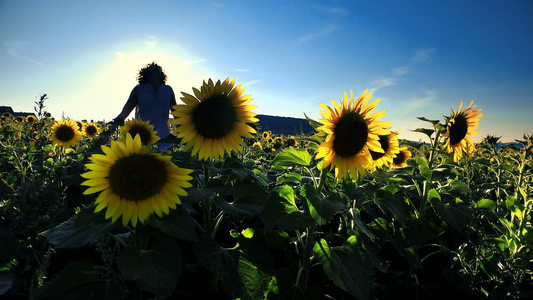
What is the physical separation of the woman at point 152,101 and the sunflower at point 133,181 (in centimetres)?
393

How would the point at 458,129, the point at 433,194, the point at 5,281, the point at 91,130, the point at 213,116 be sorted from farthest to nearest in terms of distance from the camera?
the point at 91,130 → the point at 458,129 → the point at 433,194 → the point at 213,116 → the point at 5,281

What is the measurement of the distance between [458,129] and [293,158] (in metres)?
Result: 1.68

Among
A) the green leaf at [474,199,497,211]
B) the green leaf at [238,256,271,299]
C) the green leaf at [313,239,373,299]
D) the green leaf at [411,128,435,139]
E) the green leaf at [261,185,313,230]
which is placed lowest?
the green leaf at [238,256,271,299]

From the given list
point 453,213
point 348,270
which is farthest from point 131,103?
point 453,213

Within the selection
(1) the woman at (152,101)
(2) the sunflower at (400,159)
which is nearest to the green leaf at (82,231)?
(2) the sunflower at (400,159)

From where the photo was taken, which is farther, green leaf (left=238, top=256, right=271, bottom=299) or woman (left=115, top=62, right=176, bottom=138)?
woman (left=115, top=62, right=176, bottom=138)

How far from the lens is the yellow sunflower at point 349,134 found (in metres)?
1.85

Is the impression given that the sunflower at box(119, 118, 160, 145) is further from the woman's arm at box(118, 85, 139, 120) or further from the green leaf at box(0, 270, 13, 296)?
the woman's arm at box(118, 85, 139, 120)

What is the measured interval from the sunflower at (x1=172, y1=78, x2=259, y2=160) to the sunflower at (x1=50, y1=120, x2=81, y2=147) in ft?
12.8

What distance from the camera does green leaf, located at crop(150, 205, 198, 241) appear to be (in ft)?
4.48

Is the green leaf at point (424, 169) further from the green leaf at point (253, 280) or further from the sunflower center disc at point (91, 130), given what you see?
the sunflower center disc at point (91, 130)

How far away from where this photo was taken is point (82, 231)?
1.45 m

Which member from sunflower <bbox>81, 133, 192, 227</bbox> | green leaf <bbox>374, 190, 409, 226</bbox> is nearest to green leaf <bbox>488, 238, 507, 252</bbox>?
green leaf <bbox>374, 190, 409, 226</bbox>

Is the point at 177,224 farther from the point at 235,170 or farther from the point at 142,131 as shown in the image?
the point at 142,131
